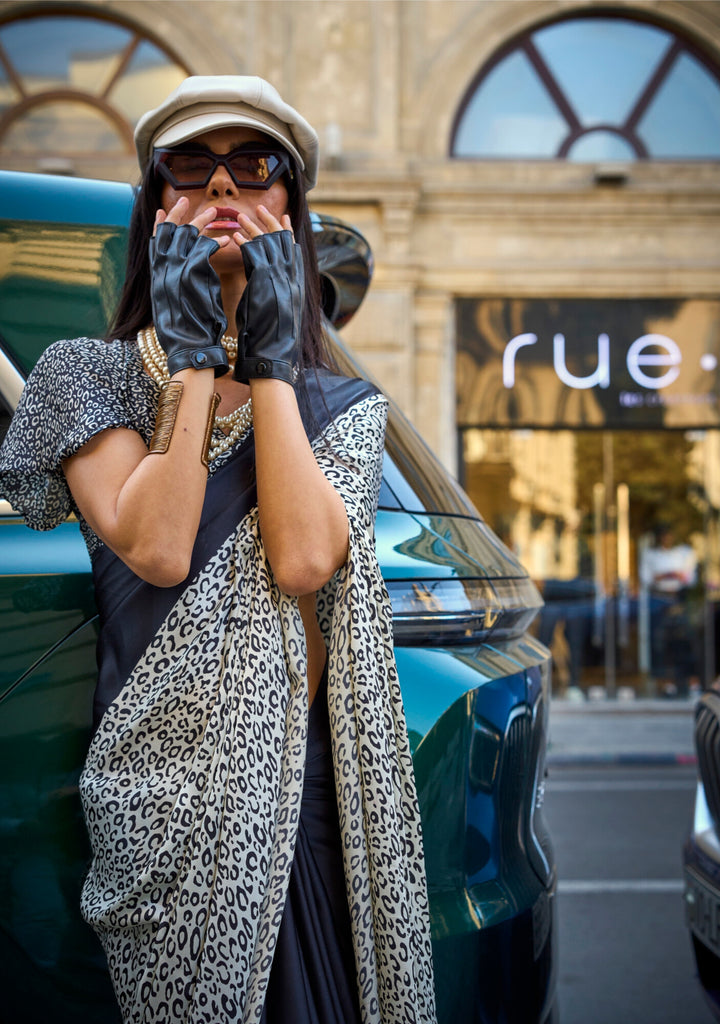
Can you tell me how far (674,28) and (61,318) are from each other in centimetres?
1093

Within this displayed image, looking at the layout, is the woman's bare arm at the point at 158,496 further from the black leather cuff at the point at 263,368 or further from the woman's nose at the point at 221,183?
the woman's nose at the point at 221,183

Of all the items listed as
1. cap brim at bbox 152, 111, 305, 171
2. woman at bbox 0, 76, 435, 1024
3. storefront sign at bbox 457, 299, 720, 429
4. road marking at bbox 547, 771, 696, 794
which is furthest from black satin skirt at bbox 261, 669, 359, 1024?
storefront sign at bbox 457, 299, 720, 429

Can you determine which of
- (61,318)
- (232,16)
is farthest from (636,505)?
(61,318)

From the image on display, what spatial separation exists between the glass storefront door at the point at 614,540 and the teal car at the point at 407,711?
29.6 ft

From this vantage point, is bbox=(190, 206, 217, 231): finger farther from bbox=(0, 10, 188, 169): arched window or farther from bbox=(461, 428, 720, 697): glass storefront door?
bbox=(0, 10, 188, 169): arched window

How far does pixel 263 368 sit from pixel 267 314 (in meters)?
0.07

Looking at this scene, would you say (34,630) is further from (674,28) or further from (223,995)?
(674,28)

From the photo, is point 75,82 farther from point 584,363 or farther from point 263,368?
point 263,368

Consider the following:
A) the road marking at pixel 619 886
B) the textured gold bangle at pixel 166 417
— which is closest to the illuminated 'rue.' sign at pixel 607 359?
the road marking at pixel 619 886

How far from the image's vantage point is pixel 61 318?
1.87 metres

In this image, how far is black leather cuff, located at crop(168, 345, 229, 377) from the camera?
1330mm

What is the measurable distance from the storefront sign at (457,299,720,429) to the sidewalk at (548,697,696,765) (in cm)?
311

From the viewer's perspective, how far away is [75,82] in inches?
417

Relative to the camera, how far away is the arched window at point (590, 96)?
10.8m
